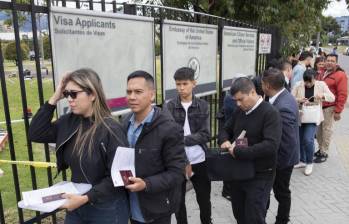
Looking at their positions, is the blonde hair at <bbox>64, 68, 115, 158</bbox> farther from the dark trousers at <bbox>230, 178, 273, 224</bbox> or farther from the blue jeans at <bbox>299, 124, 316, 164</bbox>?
the blue jeans at <bbox>299, 124, 316, 164</bbox>

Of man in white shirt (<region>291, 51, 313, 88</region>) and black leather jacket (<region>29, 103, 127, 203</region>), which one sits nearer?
black leather jacket (<region>29, 103, 127, 203</region>)

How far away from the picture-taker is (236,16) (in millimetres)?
8992

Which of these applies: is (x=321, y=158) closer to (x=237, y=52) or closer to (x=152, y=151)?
(x=237, y=52)

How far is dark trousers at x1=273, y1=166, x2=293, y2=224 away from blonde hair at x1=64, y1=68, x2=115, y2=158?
7.04 feet

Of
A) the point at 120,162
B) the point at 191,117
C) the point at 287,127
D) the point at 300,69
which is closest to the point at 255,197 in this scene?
the point at 287,127

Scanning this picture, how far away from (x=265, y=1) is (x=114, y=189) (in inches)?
294

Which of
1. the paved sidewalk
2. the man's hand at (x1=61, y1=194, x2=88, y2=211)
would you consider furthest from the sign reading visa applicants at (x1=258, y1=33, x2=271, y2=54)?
the man's hand at (x1=61, y1=194, x2=88, y2=211)

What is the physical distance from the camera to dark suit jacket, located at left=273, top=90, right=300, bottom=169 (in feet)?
10.8

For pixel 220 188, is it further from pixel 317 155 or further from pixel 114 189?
pixel 114 189

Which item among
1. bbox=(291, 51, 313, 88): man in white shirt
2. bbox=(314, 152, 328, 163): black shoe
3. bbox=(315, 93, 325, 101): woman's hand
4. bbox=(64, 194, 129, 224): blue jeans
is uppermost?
bbox=(291, 51, 313, 88): man in white shirt

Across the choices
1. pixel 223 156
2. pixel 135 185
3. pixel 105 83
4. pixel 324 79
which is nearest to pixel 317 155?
pixel 324 79

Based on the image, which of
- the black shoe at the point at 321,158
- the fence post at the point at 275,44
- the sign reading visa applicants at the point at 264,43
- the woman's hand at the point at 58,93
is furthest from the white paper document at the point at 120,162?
the fence post at the point at 275,44

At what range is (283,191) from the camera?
3586 millimetres

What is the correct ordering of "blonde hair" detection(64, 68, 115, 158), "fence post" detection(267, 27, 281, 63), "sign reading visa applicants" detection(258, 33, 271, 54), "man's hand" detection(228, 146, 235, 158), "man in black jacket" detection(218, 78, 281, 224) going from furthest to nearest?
"fence post" detection(267, 27, 281, 63), "sign reading visa applicants" detection(258, 33, 271, 54), "man's hand" detection(228, 146, 235, 158), "man in black jacket" detection(218, 78, 281, 224), "blonde hair" detection(64, 68, 115, 158)
